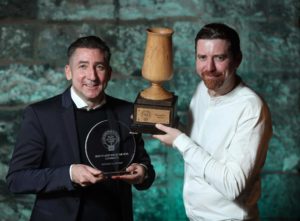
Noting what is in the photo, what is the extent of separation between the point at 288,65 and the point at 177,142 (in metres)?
1.45

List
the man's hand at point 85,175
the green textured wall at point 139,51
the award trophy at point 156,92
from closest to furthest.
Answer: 1. the man's hand at point 85,175
2. the award trophy at point 156,92
3. the green textured wall at point 139,51

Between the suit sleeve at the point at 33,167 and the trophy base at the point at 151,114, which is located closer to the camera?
the suit sleeve at the point at 33,167

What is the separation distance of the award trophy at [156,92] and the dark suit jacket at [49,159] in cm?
28

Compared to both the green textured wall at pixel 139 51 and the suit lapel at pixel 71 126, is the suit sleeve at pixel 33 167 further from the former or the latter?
the green textured wall at pixel 139 51

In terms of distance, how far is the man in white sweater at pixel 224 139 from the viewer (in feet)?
7.19

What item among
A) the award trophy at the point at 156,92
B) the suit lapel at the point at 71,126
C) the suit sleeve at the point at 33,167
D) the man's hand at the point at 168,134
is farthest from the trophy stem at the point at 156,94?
the suit sleeve at the point at 33,167

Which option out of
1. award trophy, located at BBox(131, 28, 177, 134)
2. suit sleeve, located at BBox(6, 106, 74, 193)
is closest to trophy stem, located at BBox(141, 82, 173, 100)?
award trophy, located at BBox(131, 28, 177, 134)

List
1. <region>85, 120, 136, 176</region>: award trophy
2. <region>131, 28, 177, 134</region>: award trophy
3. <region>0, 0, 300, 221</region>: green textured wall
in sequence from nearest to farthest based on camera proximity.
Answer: <region>85, 120, 136, 176</region>: award trophy → <region>131, 28, 177, 134</region>: award trophy → <region>0, 0, 300, 221</region>: green textured wall

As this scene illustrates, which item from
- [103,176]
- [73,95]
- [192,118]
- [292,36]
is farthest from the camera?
[292,36]

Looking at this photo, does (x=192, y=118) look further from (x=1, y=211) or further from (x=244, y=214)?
(x=1, y=211)

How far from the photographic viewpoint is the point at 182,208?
356cm

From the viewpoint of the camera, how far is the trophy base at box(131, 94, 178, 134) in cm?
238

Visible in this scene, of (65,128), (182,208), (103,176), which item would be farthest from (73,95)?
(182,208)

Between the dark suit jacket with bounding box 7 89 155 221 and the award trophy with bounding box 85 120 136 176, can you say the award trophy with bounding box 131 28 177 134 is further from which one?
the dark suit jacket with bounding box 7 89 155 221
